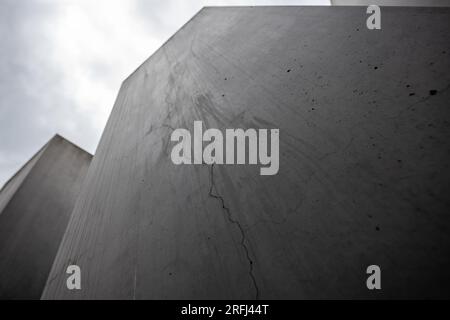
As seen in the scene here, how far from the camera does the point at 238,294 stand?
64 centimetres

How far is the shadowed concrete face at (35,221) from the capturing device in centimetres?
294

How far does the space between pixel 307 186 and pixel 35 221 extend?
159 inches

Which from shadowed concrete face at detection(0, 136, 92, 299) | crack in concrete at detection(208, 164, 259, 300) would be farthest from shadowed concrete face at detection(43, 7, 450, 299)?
shadowed concrete face at detection(0, 136, 92, 299)

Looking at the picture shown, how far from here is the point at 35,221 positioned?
3.37 meters

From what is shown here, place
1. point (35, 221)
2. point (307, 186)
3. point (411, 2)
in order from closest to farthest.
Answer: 1. point (307, 186)
2. point (411, 2)
3. point (35, 221)

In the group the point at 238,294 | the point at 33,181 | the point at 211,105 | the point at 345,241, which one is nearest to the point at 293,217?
the point at 345,241

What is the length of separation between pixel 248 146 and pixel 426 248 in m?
0.63

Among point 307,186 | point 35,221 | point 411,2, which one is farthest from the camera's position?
point 35,221

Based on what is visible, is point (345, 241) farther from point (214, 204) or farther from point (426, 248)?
point (214, 204)

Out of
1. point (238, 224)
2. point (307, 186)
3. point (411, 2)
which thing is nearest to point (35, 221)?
point (238, 224)

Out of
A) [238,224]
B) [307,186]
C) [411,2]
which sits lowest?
[238,224]

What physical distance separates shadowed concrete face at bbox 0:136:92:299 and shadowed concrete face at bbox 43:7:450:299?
2283 millimetres

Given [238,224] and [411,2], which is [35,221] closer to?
[238,224]

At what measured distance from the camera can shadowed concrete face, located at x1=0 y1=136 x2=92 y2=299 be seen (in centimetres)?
294
